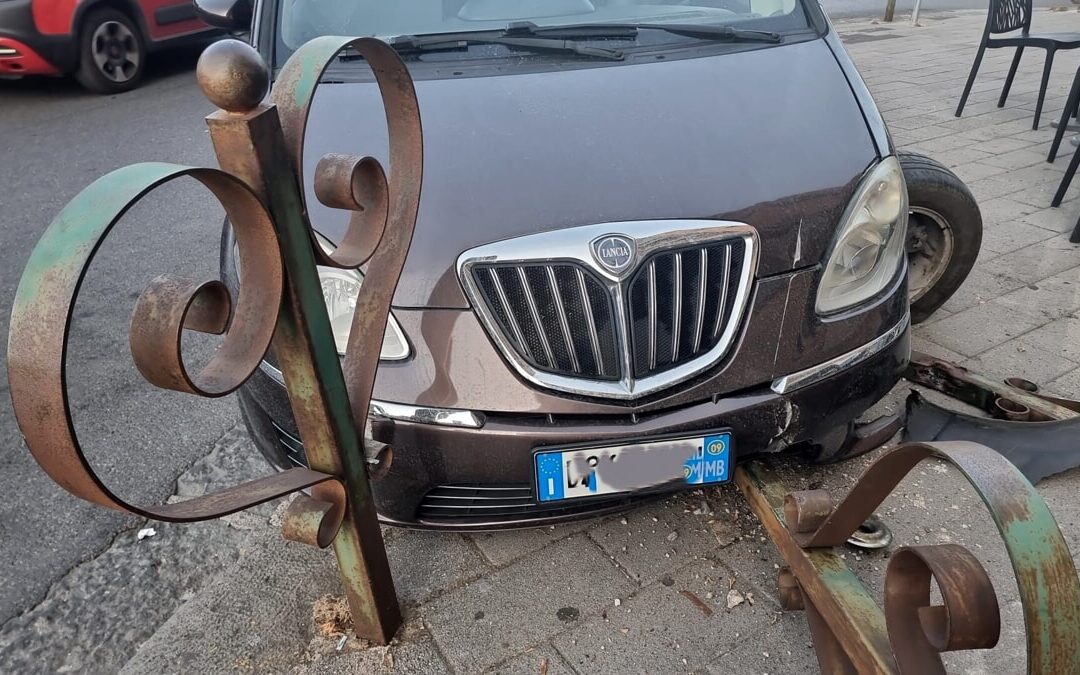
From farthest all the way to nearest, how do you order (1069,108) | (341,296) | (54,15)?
1. (54,15)
2. (1069,108)
3. (341,296)

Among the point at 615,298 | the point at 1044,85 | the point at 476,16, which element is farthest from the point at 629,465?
the point at 1044,85

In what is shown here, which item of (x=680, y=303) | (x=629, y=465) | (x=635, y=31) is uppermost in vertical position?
(x=635, y=31)

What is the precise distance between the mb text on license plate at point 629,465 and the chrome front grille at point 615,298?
0.44ft

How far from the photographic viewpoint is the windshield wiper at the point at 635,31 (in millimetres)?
2479

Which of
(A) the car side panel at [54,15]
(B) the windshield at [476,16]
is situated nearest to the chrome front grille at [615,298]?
(B) the windshield at [476,16]

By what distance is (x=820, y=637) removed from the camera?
68.0 inches

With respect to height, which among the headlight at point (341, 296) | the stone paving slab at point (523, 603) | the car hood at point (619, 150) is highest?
the car hood at point (619, 150)

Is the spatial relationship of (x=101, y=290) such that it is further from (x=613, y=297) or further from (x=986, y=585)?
(x=986, y=585)

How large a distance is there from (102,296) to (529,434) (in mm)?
2922

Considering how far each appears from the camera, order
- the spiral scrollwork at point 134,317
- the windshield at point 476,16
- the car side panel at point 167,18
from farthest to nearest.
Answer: the car side panel at point 167,18
the windshield at point 476,16
the spiral scrollwork at point 134,317

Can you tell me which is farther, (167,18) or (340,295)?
(167,18)

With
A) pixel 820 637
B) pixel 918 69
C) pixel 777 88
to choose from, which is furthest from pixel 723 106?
pixel 918 69

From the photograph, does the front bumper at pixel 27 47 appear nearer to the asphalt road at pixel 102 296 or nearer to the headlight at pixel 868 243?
the asphalt road at pixel 102 296

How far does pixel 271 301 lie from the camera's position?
4.49 ft
